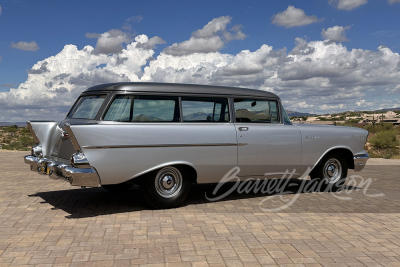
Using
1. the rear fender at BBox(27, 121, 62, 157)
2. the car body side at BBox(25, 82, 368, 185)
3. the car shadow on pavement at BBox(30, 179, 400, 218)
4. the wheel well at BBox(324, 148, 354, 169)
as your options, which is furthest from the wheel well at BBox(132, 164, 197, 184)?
the wheel well at BBox(324, 148, 354, 169)

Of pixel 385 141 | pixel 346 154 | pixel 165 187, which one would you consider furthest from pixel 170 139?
pixel 385 141

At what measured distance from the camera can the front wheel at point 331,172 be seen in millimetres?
8188

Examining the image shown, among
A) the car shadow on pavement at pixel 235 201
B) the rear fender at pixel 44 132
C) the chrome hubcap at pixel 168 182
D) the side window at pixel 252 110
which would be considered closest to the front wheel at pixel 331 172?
the car shadow on pavement at pixel 235 201

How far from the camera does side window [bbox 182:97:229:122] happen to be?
675cm

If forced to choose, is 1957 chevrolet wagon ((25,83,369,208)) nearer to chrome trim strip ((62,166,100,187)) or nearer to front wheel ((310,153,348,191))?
chrome trim strip ((62,166,100,187))

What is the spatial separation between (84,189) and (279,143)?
3960 millimetres

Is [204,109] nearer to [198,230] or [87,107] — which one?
[87,107]

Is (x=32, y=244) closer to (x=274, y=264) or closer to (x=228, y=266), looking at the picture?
(x=228, y=266)

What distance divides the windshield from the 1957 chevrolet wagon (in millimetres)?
23

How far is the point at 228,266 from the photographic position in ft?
13.6

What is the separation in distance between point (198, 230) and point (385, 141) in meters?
22.9

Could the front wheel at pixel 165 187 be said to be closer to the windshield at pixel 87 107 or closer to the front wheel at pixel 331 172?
the windshield at pixel 87 107

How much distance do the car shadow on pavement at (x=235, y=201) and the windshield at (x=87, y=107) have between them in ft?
4.80

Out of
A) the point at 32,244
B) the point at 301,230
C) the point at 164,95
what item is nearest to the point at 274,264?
the point at 301,230
